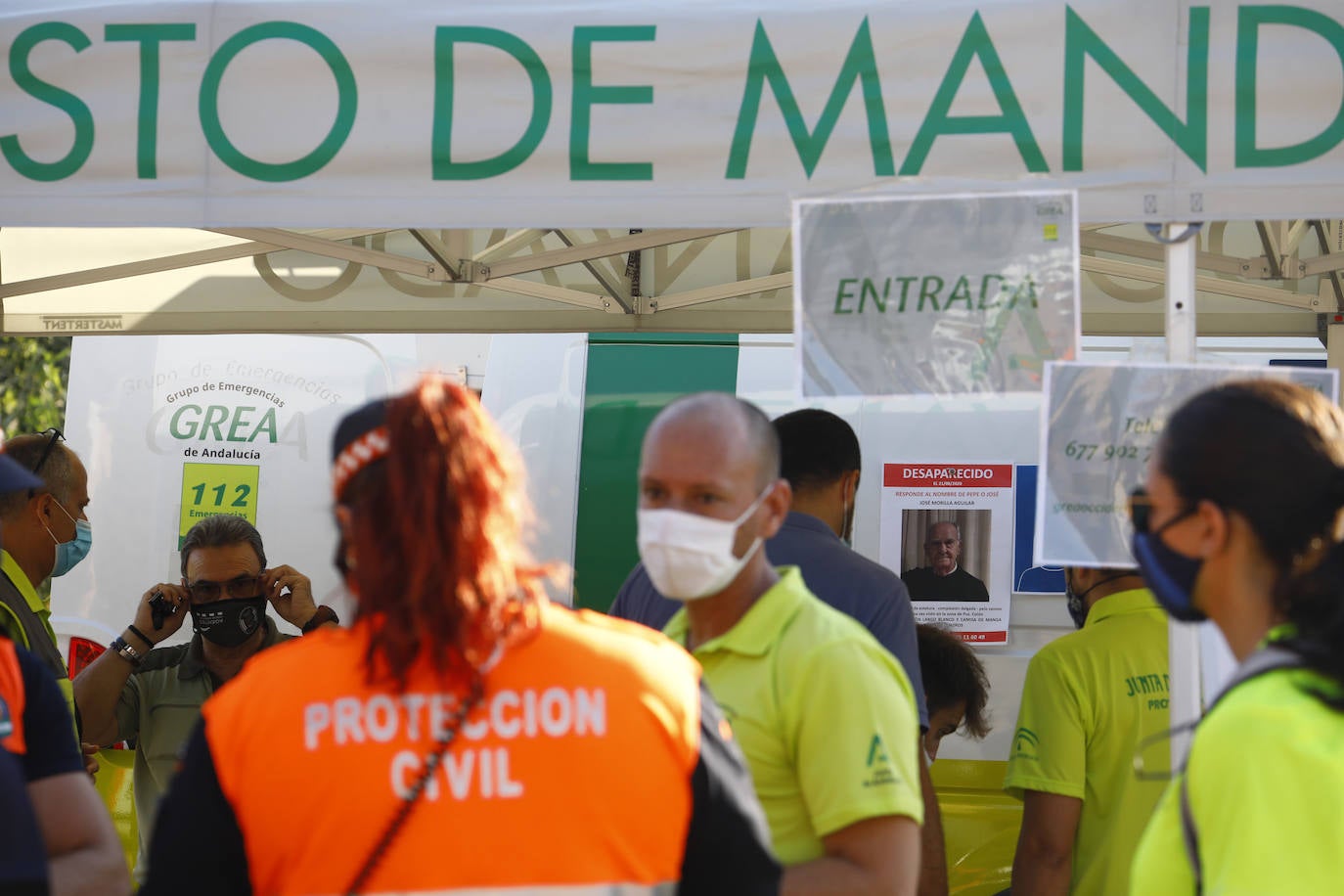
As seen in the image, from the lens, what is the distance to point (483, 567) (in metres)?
1.47

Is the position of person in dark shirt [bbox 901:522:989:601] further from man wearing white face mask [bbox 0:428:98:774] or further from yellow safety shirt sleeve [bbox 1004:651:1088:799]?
man wearing white face mask [bbox 0:428:98:774]

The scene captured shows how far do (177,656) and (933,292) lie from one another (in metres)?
2.73

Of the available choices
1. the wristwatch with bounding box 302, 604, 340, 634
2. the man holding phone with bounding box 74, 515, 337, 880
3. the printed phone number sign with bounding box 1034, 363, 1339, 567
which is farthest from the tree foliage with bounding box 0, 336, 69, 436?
the printed phone number sign with bounding box 1034, 363, 1339, 567

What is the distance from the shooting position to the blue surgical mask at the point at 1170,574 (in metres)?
1.76

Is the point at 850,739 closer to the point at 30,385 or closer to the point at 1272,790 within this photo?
the point at 1272,790

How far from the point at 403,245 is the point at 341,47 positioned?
2.19 meters

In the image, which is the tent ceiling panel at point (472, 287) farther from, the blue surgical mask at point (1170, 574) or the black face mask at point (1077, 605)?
the blue surgical mask at point (1170, 574)

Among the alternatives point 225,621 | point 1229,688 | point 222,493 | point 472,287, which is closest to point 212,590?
point 225,621

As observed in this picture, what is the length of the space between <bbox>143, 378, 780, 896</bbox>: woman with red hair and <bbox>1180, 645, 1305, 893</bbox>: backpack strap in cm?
57

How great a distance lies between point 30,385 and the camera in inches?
595

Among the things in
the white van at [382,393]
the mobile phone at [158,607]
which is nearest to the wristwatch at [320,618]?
the mobile phone at [158,607]

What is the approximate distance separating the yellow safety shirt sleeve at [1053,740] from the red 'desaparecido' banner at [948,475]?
180 centimetres

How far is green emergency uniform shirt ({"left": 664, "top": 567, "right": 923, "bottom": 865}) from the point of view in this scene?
199 cm

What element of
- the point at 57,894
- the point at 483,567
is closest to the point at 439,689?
the point at 483,567
